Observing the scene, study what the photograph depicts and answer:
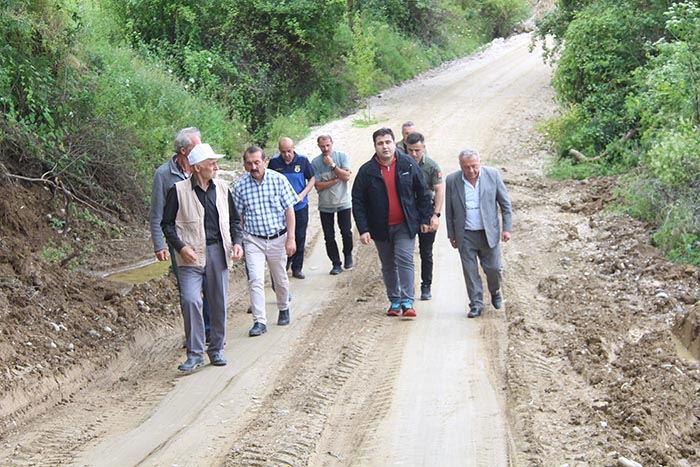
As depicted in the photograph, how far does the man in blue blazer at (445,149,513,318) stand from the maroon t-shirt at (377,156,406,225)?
600 mm

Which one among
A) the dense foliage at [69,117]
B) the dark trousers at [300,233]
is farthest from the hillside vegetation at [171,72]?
the dark trousers at [300,233]

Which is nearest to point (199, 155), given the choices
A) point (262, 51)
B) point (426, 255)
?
point (426, 255)

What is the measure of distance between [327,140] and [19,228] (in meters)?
4.60

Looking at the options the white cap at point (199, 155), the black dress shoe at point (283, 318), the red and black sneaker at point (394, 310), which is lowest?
the red and black sneaker at point (394, 310)

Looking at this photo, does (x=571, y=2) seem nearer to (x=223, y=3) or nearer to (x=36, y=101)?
(x=223, y=3)

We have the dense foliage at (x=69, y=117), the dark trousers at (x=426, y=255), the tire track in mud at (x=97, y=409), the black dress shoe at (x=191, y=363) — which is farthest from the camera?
the dense foliage at (x=69, y=117)

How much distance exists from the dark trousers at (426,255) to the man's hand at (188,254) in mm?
3185

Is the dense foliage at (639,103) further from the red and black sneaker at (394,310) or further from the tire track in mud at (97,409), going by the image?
the tire track in mud at (97,409)

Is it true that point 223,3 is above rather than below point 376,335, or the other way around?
above

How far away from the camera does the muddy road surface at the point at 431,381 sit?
734 cm

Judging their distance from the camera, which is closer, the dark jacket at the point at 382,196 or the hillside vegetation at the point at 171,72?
the dark jacket at the point at 382,196

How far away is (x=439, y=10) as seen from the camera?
145ft

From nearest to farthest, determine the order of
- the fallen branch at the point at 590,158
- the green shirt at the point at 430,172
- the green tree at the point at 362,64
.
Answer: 1. the green shirt at the point at 430,172
2. the fallen branch at the point at 590,158
3. the green tree at the point at 362,64

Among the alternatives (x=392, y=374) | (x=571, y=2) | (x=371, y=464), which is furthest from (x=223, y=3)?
(x=371, y=464)
